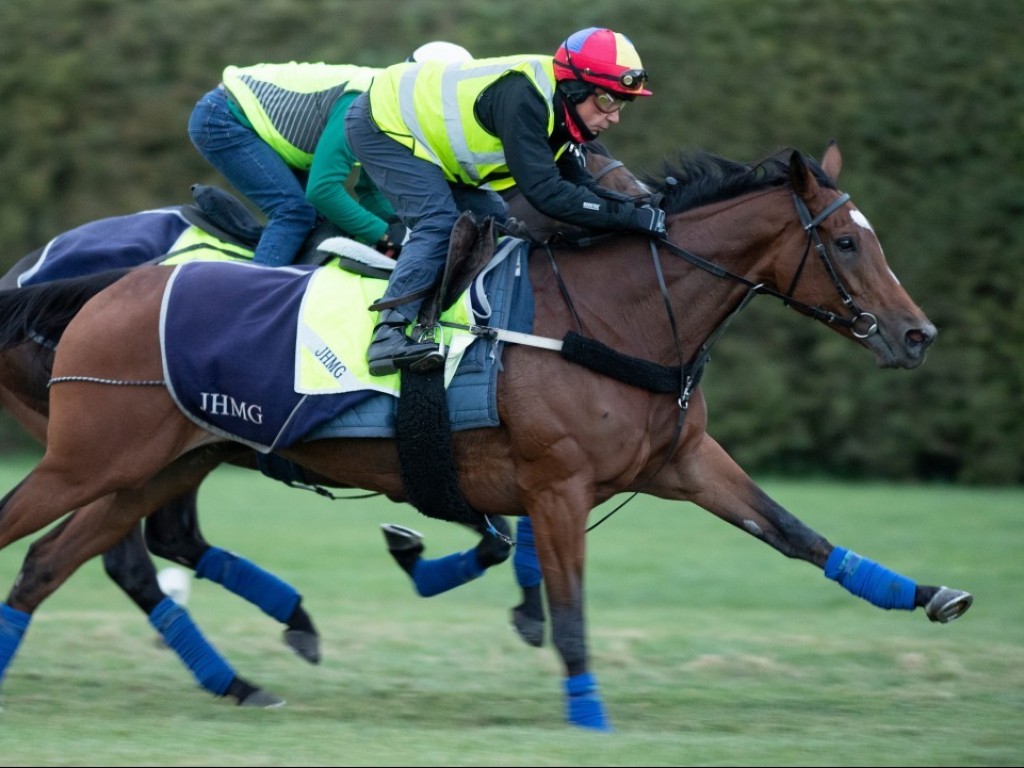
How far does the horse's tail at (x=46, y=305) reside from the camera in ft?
19.0

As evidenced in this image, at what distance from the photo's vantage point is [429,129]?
5.34m

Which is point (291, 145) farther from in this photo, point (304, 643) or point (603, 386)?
point (304, 643)

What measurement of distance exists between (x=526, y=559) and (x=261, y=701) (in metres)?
1.22

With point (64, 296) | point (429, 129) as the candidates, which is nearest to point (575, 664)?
point (429, 129)

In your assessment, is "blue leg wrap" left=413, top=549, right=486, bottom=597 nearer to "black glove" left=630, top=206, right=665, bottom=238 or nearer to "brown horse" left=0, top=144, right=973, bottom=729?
"brown horse" left=0, top=144, right=973, bottom=729

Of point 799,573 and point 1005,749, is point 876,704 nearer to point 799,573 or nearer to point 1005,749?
point 1005,749

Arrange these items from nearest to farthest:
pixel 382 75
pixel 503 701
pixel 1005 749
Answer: pixel 1005 749
pixel 382 75
pixel 503 701

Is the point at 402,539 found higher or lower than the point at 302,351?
lower

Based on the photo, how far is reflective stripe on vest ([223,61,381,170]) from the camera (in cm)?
604

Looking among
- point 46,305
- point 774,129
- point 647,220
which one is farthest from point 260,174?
point 774,129

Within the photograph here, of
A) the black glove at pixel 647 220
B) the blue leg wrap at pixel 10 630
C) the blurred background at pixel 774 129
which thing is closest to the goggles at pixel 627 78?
the black glove at pixel 647 220

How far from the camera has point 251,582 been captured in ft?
20.9

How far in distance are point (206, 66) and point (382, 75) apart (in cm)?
653

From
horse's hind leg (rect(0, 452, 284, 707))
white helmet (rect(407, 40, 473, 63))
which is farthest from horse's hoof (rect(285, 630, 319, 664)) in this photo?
white helmet (rect(407, 40, 473, 63))
